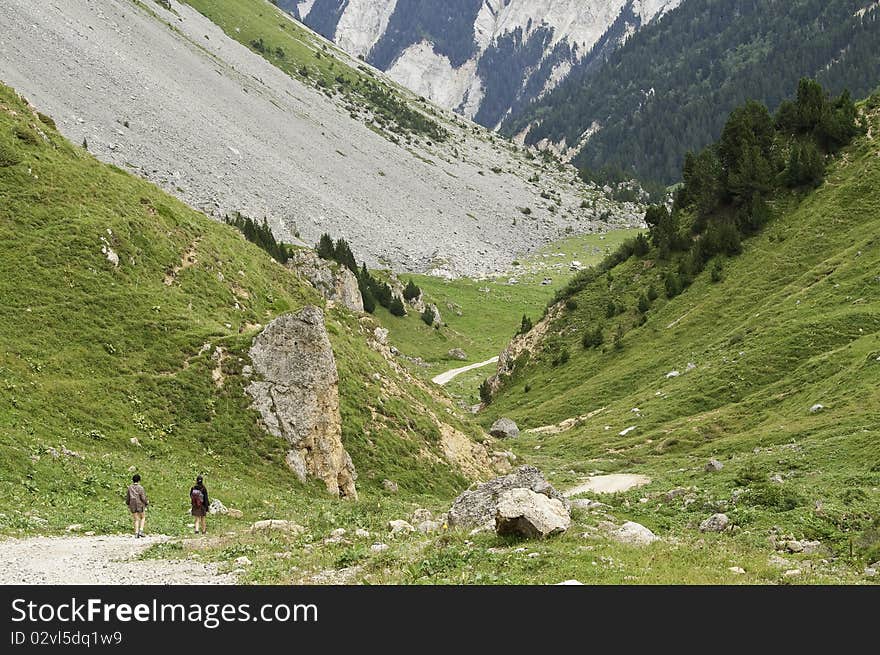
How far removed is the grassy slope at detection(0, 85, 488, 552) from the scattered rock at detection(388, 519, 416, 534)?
114 inches

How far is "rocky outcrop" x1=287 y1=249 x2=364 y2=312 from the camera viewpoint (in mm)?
79875

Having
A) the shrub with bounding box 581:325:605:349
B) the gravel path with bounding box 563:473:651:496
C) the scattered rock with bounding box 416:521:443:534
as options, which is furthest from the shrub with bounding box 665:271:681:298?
the scattered rock with bounding box 416:521:443:534

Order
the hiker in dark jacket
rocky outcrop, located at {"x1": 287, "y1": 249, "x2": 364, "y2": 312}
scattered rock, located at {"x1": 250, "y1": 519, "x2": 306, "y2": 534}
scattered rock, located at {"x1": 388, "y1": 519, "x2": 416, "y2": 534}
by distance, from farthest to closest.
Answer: rocky outcrop, located at {"x1": 287, "y1": 249, "x2": 364, "y2": 312}
the hiker in dark jacket
scattered rock, located at {"x1": 250, "y1": 519, "x2": 306, "y2": 534}
scattered rock, located at {"x1": 388, "y1": 519, "x2": 416, "y2": 534}

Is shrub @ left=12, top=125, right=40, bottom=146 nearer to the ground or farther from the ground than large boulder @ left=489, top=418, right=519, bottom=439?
farther from the ground

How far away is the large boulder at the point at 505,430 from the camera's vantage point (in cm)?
5462

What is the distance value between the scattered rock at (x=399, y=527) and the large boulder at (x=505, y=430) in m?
33.9

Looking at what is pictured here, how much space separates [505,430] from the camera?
5472 cm

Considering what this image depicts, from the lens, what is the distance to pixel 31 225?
3625 centimetres

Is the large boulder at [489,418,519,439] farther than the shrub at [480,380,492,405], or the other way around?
the shrub at [480,380,492,405]

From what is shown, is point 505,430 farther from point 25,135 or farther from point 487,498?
point 487,498

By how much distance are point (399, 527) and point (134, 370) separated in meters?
16.5

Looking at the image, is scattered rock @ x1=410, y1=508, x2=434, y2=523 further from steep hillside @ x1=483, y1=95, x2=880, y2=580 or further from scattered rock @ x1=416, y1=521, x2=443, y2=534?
steep hillside @ x1=483, y1=95, x2=880, y2=580

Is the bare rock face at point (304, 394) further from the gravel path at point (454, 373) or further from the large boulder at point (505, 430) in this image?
the gravel path at point (454, 373)
